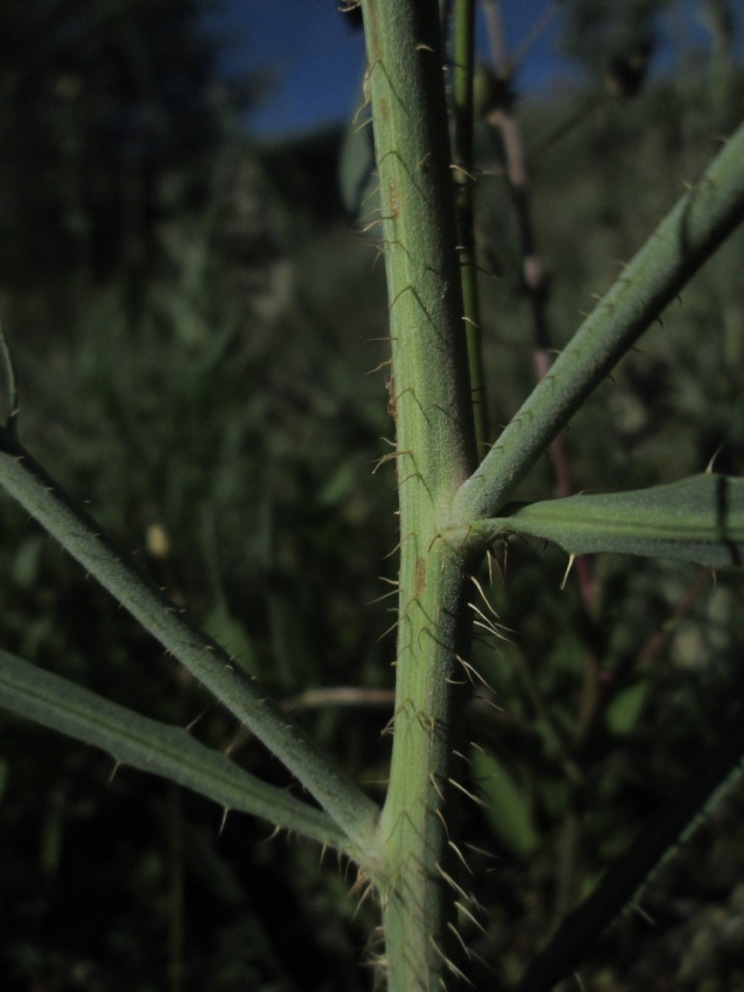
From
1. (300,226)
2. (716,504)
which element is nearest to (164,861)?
(716,504)

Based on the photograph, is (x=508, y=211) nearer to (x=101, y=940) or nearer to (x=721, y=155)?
(x=721, y=155)

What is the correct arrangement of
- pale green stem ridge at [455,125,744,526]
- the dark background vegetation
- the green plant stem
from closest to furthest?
1. pale green stem ridge at [455,125,744,526]
2. the green plant stem
3. the dark background vegetation

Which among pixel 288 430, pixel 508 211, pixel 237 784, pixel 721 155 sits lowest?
pixel 288 430

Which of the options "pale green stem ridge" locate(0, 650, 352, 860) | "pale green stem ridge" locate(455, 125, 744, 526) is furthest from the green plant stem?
"pale green stem ridge" locate(455, 125, 744, 526)

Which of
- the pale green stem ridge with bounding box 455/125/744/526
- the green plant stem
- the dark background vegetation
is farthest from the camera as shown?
the dark background vegetation

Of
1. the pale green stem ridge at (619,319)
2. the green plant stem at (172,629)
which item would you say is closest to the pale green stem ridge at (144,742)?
the green plant stem at (172,629)

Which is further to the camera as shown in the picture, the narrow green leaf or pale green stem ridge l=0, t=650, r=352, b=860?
pale green stem ridge l=0, t=650, r=352, b=860

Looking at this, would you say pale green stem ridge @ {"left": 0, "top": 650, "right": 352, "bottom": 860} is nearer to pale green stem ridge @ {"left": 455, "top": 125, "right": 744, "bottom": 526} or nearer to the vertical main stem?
the vertical main stem
